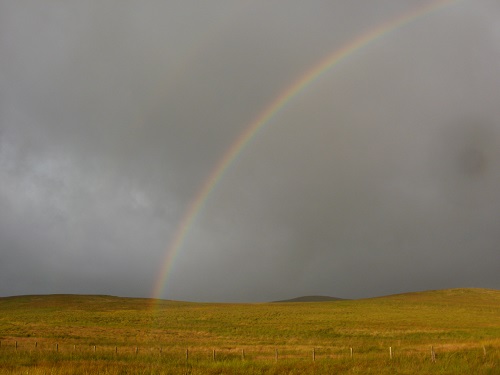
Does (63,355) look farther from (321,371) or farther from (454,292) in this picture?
(454,292)

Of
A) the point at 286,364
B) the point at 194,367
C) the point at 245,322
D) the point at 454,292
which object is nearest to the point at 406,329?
the point at 245,322

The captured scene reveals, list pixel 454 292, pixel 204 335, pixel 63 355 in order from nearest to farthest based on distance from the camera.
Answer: pixel 63 355, pixel 204 335, pixel 454 292

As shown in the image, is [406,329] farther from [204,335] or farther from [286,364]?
[286,364]

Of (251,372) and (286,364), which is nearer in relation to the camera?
(251,372)

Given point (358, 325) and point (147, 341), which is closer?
point (147, 341)

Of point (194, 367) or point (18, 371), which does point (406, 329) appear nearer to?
point (194, 367)

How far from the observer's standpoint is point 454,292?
5000 inches

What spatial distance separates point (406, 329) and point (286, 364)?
3146cm

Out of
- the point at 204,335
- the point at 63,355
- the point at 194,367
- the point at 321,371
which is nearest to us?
the point at 321,371

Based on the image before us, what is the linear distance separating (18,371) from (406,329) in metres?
40.6

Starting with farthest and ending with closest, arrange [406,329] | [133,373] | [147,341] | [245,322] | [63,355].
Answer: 1. [245,322]
2. [406,329]
3. [147,341]
4. [63,355]
5. [133,373]

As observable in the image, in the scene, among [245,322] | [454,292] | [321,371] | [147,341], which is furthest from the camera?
[454,292]

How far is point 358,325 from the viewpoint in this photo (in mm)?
54344

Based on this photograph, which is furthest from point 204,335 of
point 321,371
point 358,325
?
point 321,371
